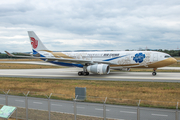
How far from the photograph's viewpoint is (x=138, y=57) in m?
33.2

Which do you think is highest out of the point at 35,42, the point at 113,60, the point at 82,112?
the point at 35,42

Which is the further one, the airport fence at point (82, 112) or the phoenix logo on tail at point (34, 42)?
the phoenix logo on tail at point (34, 42)

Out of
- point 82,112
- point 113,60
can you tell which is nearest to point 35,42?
point 113,60

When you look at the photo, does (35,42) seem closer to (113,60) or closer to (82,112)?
(113,60)

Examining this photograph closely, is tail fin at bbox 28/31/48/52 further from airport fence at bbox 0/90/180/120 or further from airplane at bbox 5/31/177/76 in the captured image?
airport fence at bbox 0/90/180/120

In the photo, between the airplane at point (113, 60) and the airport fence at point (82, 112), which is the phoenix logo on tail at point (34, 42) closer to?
the airplane at point (113, 60)

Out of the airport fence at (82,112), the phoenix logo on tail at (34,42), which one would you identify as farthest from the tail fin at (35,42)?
the airport fence at (82,112)

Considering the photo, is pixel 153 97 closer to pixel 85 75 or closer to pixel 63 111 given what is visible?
pixel 63 111

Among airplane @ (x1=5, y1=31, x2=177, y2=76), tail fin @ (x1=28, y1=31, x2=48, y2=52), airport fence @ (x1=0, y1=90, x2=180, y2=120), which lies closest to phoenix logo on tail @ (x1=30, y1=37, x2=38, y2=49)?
tail fin @ (x1=28, y1=31, x2=48, y2=52)

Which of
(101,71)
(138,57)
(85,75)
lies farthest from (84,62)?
(138,57)

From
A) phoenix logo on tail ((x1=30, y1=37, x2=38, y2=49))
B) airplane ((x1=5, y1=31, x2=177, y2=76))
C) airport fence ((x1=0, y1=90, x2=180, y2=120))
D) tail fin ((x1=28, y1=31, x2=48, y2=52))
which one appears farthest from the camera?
phoenix logo on tail ((x1=30, y1=37, x2=38, y2=49))

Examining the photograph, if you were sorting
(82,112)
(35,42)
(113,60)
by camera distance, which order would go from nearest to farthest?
(82,112) → (113,60) → (35,42)

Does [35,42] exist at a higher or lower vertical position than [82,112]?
higher

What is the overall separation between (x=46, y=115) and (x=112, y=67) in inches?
1006
